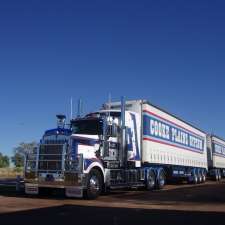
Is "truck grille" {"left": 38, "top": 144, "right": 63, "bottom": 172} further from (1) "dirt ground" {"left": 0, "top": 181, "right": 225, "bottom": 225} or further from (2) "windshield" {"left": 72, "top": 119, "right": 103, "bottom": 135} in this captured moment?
(2) "windshield" {"left": 72, "top": 119, "right": 103, "bottom": 135}

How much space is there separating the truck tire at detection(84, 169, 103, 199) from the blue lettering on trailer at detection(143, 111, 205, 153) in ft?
17.3

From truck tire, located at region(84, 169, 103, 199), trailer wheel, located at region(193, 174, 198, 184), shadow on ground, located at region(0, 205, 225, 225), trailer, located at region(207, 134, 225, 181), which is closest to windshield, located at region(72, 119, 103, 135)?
truck tire, located at region(84, 169, 103, 199)

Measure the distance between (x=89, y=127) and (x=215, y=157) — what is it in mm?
26190

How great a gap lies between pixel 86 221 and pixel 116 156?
9.55 m

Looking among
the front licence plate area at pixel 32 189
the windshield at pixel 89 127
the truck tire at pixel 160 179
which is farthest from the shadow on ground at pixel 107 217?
the truck tire at pixel 160 179

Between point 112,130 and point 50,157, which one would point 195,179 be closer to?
point 112,130

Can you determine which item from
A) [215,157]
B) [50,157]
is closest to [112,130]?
[50,157]

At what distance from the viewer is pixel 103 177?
19406mm

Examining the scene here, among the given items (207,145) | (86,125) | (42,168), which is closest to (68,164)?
(42,168)

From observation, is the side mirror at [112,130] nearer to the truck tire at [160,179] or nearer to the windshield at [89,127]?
the windshield at [89,127]

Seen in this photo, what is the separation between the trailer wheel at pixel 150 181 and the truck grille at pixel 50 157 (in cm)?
724

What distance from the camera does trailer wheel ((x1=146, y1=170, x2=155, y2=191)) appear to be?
24344 mm

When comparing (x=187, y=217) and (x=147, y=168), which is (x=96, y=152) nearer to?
(x=147, y=168)

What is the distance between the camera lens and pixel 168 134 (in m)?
27.6
